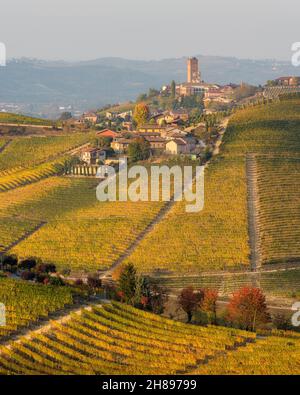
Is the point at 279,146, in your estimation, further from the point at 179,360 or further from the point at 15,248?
the point at 179,360

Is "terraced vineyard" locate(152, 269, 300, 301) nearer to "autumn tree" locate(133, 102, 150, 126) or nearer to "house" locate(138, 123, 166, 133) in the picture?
"house" locate(138, 123, 166, 133)

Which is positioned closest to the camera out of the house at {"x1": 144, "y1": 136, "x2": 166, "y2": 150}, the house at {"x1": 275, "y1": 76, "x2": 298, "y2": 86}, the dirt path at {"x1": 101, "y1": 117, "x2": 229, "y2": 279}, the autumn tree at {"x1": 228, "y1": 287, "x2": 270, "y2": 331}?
the autumn tree at {"x1": 228, "y1": 287, "x2": 270, "y2": 331}

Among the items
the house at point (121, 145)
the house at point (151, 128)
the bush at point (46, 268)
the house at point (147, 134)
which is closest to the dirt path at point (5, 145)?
the house at point (121, 145)

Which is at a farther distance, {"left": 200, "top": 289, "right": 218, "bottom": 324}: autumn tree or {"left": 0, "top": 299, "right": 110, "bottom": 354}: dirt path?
{"left": 200, "top": 289, "right": 218, "bottom": 324}: autumn tree

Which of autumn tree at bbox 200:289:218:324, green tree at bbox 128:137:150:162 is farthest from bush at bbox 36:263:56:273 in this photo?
green tree at bbox 128:137:150:162

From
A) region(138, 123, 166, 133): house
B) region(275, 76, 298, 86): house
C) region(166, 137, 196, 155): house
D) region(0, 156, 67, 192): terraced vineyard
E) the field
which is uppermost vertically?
region(275, 76, 298, 86): house

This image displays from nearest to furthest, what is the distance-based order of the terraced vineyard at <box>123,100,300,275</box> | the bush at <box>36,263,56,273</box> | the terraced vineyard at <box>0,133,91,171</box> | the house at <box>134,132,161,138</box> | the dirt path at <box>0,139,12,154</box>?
the bush at <box>36,263,56,273</box>
the terraced vineyard at <box>123,100,300,275</box>
the terraced vineyard at <box>0,133,91,171</box>
the house at <box>134,132,161,138</box>
the dirt path at <box>0,139,12,154</box>

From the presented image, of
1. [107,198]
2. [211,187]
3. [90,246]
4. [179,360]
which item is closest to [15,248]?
[90,246]
